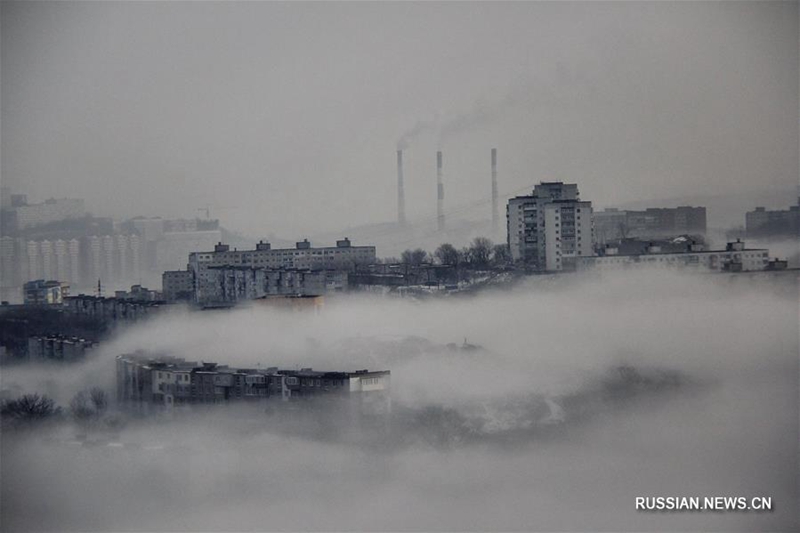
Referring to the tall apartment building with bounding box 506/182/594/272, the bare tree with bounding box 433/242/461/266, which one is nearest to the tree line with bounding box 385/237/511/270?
the bare tree with bounding box 433/242/461/266

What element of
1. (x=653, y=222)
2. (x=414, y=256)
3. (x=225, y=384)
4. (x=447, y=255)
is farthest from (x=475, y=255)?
(x=225, y=384)

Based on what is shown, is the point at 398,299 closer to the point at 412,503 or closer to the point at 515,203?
the point at 515,203

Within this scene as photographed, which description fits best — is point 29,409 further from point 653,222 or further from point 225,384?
point 653,222

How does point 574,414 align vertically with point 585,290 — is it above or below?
below

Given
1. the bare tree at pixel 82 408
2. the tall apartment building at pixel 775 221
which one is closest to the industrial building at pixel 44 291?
the bare tree at pixel 82 408

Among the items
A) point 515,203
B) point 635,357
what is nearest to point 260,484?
point 635,357

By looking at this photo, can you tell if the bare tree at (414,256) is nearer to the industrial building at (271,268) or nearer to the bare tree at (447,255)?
the bare tree at (447,255)
